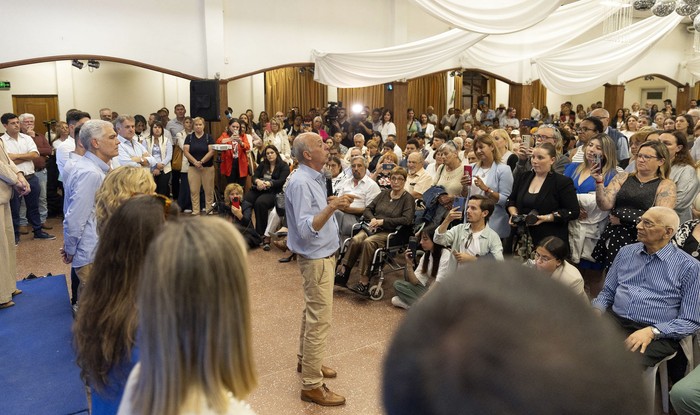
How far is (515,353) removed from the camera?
0.46 metres

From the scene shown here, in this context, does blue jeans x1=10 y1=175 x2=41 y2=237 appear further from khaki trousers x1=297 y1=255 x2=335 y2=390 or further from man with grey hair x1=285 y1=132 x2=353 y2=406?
khaki trousers x1=297 y1=255 x2=335 y2=390

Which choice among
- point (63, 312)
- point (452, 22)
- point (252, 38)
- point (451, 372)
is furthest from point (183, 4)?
point (451, 372)

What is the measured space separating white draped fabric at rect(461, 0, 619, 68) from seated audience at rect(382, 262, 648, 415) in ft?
20.8

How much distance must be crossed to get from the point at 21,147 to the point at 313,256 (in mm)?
4922

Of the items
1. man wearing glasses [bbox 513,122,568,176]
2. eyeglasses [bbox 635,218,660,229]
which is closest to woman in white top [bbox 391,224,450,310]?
man wearing glasses [bbox 513,122,568,176]

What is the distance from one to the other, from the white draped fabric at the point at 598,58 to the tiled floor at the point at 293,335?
4013 mm

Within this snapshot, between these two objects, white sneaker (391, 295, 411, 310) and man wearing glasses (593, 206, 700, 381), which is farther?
white sneaker (391, 295, 411, 310)

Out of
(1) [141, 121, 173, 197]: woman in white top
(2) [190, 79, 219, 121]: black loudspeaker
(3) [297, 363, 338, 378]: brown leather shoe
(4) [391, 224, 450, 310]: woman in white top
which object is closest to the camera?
(3) [297, 363, 338, 378]: brown leather shoe

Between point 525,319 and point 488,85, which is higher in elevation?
point 488,85

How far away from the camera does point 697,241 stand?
3.31 metres

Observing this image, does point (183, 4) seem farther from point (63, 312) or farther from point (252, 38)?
point (63, 312)

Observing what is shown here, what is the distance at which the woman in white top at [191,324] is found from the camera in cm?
99

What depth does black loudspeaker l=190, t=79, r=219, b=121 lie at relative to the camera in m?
8.51

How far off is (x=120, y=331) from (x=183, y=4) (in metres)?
8.32
